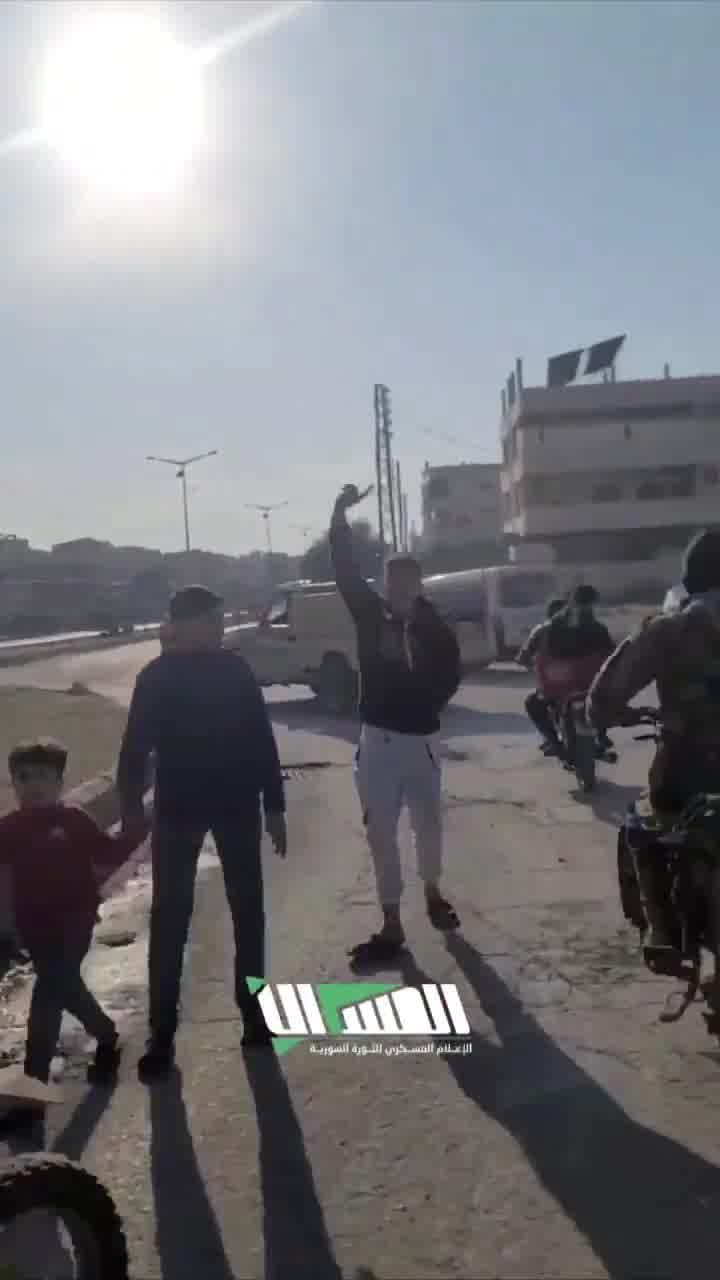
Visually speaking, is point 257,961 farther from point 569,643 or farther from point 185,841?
point 569,643

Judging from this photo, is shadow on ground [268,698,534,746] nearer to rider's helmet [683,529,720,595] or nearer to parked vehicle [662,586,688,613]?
parked vehicle [662,586,688,613]

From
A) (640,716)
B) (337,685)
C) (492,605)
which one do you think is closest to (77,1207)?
(640,716)

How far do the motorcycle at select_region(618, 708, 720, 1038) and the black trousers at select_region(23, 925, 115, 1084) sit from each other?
76.9 inches

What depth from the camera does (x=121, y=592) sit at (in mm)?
91750

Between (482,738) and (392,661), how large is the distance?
8.73 meters

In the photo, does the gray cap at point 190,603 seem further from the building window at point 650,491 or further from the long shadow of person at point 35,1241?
the building window at point 650,491

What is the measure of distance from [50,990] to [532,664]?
7.01 metres

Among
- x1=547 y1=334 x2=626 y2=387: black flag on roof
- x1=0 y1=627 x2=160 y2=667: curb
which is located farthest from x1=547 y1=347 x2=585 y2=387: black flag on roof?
x1=0 y1=627 x2=160 y2=667: curb

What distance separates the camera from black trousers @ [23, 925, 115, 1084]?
4168mm

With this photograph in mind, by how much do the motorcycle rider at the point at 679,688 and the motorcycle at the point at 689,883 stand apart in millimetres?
34

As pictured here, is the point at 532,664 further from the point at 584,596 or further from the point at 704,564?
the point at 704,564

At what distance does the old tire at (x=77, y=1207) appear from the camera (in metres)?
2.69

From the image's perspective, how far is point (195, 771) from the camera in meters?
4.64

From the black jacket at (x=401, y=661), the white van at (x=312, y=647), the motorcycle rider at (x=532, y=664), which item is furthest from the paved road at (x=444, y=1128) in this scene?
the white van at (x=312, y=647)
